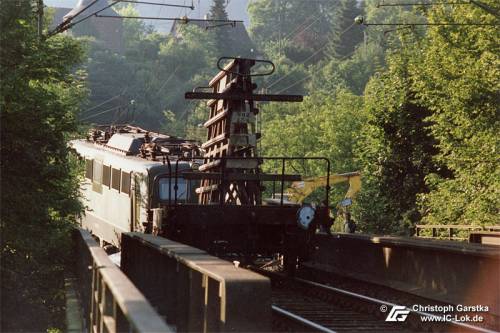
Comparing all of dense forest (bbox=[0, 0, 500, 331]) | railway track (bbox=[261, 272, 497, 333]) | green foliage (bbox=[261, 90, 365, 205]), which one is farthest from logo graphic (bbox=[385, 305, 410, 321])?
green foliage (bbox=[261, 90, 365, 205])

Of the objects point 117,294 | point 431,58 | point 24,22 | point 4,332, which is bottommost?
point 4,332

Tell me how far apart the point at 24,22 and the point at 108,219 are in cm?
1297

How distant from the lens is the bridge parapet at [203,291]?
9109 mm

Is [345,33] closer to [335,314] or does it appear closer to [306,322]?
[335,314]

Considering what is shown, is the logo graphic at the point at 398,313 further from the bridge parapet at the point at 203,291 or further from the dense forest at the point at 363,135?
the dense forest at the point at 363,135

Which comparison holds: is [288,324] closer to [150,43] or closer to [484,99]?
[484,99]

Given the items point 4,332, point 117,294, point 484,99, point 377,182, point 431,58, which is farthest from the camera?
point 377,182

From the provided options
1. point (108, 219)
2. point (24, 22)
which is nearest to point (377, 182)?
point (108, 219)

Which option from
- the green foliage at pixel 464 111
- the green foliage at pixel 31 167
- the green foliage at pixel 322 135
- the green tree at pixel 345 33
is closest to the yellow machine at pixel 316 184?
the green foliage at pixel 464 111

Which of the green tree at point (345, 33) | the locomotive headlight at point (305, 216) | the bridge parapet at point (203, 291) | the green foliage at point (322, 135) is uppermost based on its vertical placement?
the green tree at point (345, 33)

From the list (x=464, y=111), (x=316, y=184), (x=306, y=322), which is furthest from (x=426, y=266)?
(x=316, y=184)

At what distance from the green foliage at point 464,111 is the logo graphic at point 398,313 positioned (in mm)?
22089

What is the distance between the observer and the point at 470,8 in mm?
38344

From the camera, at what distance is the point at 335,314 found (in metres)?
14.4
